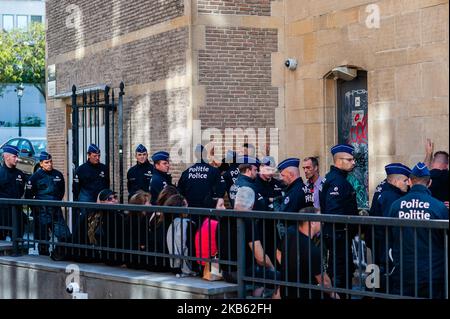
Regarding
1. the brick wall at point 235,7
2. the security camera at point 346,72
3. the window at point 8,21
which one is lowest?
the security camera at point 346,72

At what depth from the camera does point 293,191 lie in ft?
35.9

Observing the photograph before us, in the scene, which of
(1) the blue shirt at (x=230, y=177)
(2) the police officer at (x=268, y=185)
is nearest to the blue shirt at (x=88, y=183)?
(1) the blue shirt at (x=230, y=177)

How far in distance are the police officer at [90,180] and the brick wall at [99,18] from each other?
10.9 feet

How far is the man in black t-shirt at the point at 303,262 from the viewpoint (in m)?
Result: 8.23

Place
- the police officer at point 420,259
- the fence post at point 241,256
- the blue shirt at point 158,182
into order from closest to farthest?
the police officer at point 420,259, the fence post at point 241,256, the blue shirt at point 158,182

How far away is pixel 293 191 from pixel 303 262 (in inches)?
104

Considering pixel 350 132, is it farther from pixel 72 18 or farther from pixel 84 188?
pixel 72 18

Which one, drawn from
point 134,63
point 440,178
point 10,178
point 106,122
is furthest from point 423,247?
point 134,63

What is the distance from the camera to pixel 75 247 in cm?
1122

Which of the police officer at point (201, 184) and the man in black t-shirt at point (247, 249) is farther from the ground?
the police officer at point (201, 184)

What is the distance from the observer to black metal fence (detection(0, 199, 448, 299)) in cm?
744

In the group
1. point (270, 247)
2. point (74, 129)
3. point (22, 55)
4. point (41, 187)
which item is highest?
point (22, 55)

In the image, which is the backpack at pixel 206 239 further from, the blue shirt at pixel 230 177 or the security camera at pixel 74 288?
→ the blue shirt at pixel 230 177

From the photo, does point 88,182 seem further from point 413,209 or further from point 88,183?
point 413,209
